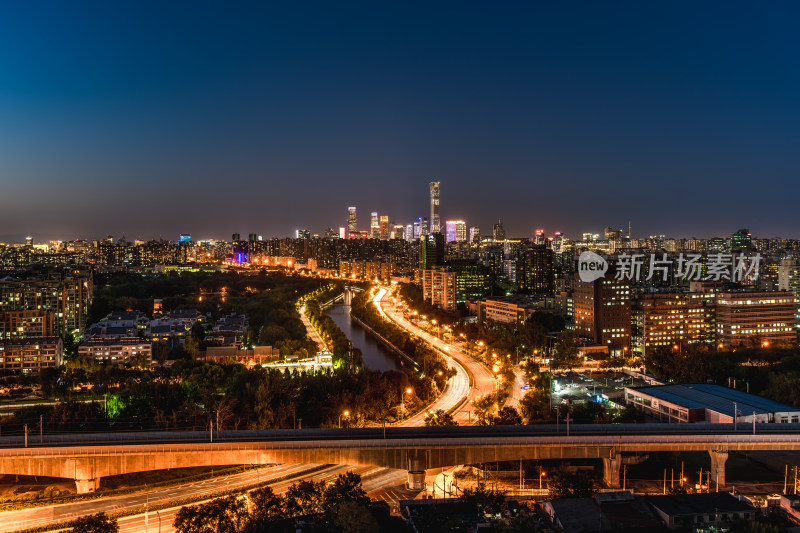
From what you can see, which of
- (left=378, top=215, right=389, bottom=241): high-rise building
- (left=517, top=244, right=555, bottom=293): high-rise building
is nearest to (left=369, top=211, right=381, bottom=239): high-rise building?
(left=378, top=215, right=389, bottom=241): high-rise building

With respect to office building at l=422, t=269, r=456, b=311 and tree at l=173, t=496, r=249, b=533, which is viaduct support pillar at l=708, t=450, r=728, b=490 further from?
office building at l=422, t=269, r=456, b=311

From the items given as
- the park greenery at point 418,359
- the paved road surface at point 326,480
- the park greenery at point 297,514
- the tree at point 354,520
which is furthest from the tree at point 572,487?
the park greenery at point 418,359

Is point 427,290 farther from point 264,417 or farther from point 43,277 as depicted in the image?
point 264,417

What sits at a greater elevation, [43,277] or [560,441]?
[43,277]

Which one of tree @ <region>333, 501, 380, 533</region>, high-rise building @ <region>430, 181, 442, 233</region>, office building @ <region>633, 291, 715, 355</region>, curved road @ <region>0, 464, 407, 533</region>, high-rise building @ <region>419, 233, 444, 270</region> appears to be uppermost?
high-rise building @ <region>430, 181, 442, 233</region>

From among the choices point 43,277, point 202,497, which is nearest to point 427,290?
point 43,277
